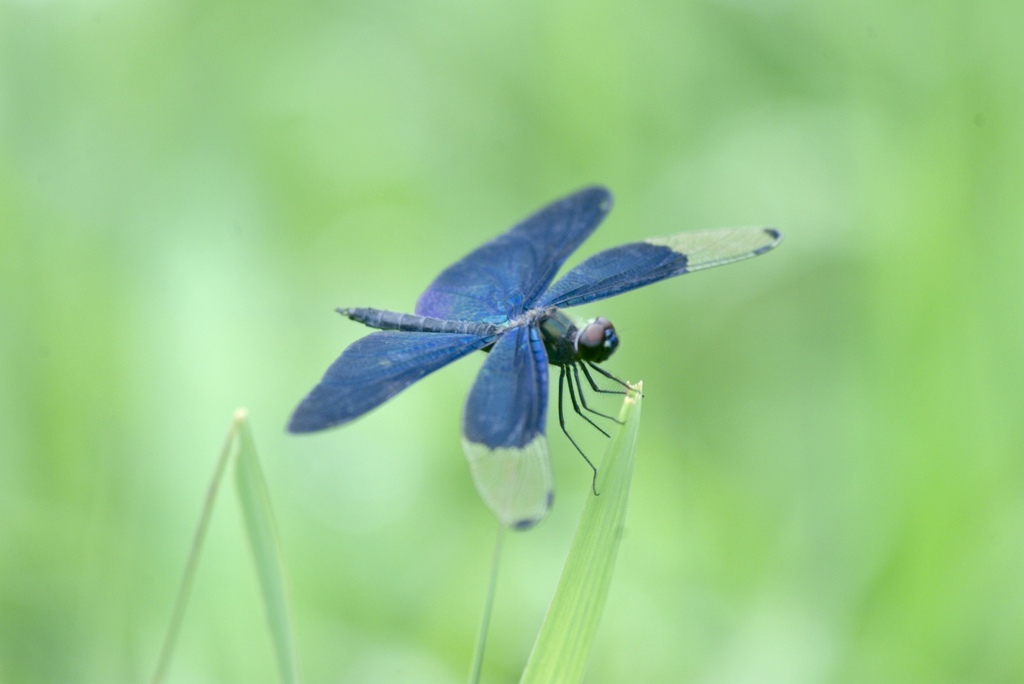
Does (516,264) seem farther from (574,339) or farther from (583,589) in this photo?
(583,589)

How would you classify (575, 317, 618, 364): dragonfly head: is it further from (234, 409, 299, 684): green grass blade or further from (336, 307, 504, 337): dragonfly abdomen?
(234, 409, 299, 684): green grass blade

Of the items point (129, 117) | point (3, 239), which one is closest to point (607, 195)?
point (3, 239)

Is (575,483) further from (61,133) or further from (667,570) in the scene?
(61,133)

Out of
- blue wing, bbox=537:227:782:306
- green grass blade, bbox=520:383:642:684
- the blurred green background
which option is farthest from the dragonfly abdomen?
green grass blade, bbox=520:383:642:684

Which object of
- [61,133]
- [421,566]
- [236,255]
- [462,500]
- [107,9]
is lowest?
[421,566]

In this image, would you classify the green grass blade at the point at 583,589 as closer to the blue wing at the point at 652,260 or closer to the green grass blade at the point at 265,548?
the green grass blade at the point at 265,548
